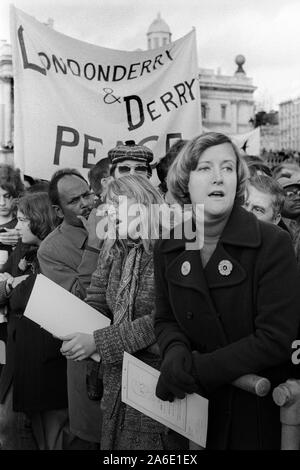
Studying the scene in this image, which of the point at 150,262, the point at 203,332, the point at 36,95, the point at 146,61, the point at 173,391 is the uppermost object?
the point at 146,61

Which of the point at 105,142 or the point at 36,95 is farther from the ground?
the point at 36,95

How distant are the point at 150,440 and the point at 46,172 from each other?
2.68m

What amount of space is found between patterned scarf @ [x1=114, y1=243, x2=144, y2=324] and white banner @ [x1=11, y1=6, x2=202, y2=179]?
2.33 meters

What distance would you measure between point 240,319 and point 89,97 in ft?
11.0

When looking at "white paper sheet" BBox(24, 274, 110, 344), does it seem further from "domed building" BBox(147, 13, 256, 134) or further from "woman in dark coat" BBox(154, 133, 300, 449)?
"domed building" BBox(147, 13, 256, 134)

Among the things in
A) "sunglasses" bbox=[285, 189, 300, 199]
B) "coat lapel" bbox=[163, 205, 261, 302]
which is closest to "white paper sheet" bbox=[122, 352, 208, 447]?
"coat lapel" bbox=[163, 205, 261, 302]

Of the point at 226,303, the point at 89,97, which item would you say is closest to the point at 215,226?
the point at 226,303

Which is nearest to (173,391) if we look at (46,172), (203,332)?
(203,332)

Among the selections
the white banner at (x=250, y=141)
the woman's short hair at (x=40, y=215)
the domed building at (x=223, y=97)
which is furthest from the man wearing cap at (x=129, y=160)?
the domed building at (x=223, y=97)

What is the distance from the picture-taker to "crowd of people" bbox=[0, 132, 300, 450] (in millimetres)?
1910

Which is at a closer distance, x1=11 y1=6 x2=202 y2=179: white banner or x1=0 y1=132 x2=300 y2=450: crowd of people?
x1=0 y1=132 x2=300 y2=450: crowd of people

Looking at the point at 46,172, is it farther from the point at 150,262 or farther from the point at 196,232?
the point at 196,232

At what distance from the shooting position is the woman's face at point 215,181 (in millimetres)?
1989

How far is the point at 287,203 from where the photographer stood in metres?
3.53
